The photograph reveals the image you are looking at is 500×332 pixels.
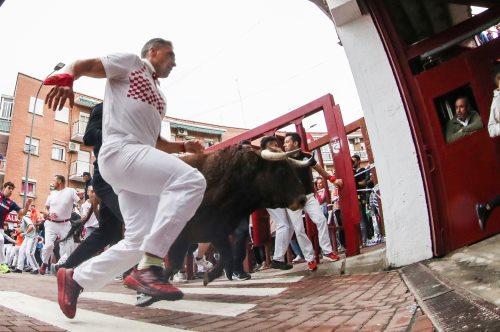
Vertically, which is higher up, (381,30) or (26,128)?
(26,128)

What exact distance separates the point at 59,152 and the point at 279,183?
31009 mm

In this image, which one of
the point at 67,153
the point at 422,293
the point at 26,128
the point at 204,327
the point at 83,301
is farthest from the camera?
the point at 67,153

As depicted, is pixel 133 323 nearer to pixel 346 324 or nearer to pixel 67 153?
pixel 346 324

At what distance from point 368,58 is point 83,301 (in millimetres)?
4474

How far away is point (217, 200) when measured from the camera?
15.6ft

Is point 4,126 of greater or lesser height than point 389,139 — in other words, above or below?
above

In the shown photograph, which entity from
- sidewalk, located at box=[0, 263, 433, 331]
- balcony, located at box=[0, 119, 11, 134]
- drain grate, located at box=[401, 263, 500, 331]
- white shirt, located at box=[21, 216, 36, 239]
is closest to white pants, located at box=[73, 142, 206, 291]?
sidewalk, located at box=[0, 263, 433, 331]

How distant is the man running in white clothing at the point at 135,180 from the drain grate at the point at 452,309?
1.51 m

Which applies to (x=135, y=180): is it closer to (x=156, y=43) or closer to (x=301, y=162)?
(x=156, y=43)

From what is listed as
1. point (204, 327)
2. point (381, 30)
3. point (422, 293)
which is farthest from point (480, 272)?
point (381, 30)

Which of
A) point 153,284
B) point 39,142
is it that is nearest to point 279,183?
point 153,284

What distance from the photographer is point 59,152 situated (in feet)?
103

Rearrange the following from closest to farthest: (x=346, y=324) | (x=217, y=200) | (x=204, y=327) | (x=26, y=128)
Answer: (x=346, y=324)
(x=204, y=327)
(x=217, y=200)
(x=26, y=128)

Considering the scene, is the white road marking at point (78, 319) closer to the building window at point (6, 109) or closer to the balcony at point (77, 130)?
the balcony at point (77, 130)
